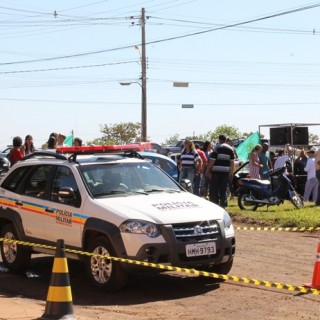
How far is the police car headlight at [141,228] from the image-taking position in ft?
28.3

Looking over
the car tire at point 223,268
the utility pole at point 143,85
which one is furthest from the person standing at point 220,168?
the utility pole at point 143,85

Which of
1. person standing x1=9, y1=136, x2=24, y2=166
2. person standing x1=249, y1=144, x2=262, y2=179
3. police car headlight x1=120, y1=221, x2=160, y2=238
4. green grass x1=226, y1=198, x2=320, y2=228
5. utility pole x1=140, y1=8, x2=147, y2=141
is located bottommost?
green grass x1=226, y1=198, x2=320, y2=228

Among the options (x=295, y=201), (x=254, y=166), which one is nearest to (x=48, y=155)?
(x=295, y=201)

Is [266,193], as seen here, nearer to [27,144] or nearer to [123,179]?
[27,144]

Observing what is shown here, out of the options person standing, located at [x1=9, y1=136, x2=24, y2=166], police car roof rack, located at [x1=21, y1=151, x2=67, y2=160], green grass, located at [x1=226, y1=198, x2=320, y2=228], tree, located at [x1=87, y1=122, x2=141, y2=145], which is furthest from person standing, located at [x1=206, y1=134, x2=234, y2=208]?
tree, located at [x1=87, y1=122, x2=141, y2=145]

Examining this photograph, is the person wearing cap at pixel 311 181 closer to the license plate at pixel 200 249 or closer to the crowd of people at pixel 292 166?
the crowd of people at pixel 292 166

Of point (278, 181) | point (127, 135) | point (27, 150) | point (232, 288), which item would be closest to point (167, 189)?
point (232, 288)

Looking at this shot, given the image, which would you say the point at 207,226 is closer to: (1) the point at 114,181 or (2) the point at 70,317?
(1) the point at 114,181

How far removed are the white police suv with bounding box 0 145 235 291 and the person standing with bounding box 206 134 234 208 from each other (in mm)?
6510

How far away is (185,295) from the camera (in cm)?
884

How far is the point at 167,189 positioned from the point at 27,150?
26.4 feet

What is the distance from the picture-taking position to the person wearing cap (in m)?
21.5

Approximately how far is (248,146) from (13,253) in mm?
15876

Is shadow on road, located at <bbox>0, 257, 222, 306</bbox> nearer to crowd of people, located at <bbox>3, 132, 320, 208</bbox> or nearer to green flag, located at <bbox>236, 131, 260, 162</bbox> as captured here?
crowd of people, located at <bbox>3, 132, 320, 208</bbox>
